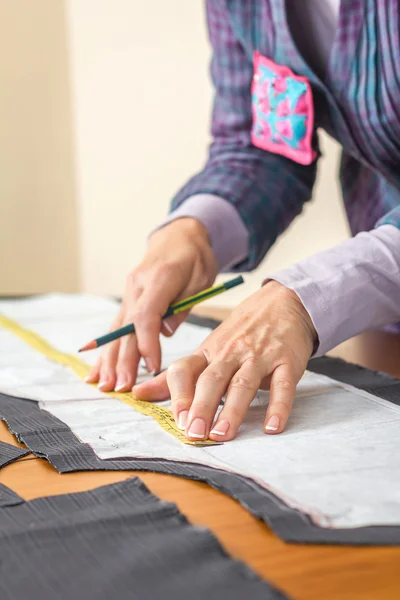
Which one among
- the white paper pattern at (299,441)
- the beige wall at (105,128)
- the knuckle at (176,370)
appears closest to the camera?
the white paper pattern at (299,441)

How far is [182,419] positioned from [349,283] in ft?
0.89

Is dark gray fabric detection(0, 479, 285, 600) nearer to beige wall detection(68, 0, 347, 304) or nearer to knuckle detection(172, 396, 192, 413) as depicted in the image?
knuckle detection(172, 396, 192, 413)

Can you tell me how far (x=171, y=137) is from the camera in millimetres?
2561

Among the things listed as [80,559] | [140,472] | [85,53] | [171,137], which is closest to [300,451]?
[140,472]

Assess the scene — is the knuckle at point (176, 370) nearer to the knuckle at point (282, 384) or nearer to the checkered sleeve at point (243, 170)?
the knuckle at point (282, 384)

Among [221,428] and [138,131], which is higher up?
[221,428]

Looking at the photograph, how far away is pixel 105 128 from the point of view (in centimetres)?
295

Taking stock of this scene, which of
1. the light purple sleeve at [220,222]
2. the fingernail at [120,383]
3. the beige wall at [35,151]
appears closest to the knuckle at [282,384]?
the fingernail at [120,383]

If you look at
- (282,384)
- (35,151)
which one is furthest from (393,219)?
(35,151)

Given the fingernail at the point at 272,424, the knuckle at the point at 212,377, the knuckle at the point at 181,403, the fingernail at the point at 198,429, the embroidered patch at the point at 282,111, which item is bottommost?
the knuckle at the point at 181,403

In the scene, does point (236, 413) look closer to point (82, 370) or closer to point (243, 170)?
point (82, 370)

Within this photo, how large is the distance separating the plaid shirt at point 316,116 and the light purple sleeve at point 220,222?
0.05 feet

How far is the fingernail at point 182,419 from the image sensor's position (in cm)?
74

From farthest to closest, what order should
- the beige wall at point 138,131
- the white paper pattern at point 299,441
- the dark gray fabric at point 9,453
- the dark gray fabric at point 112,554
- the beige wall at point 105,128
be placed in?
the beige wall at point 105,128, the beige wall at point 138,131, the dark gray fabric at point 9,453, the white paper pattern at point 299,441, the dark gray fabric at point 112,554
